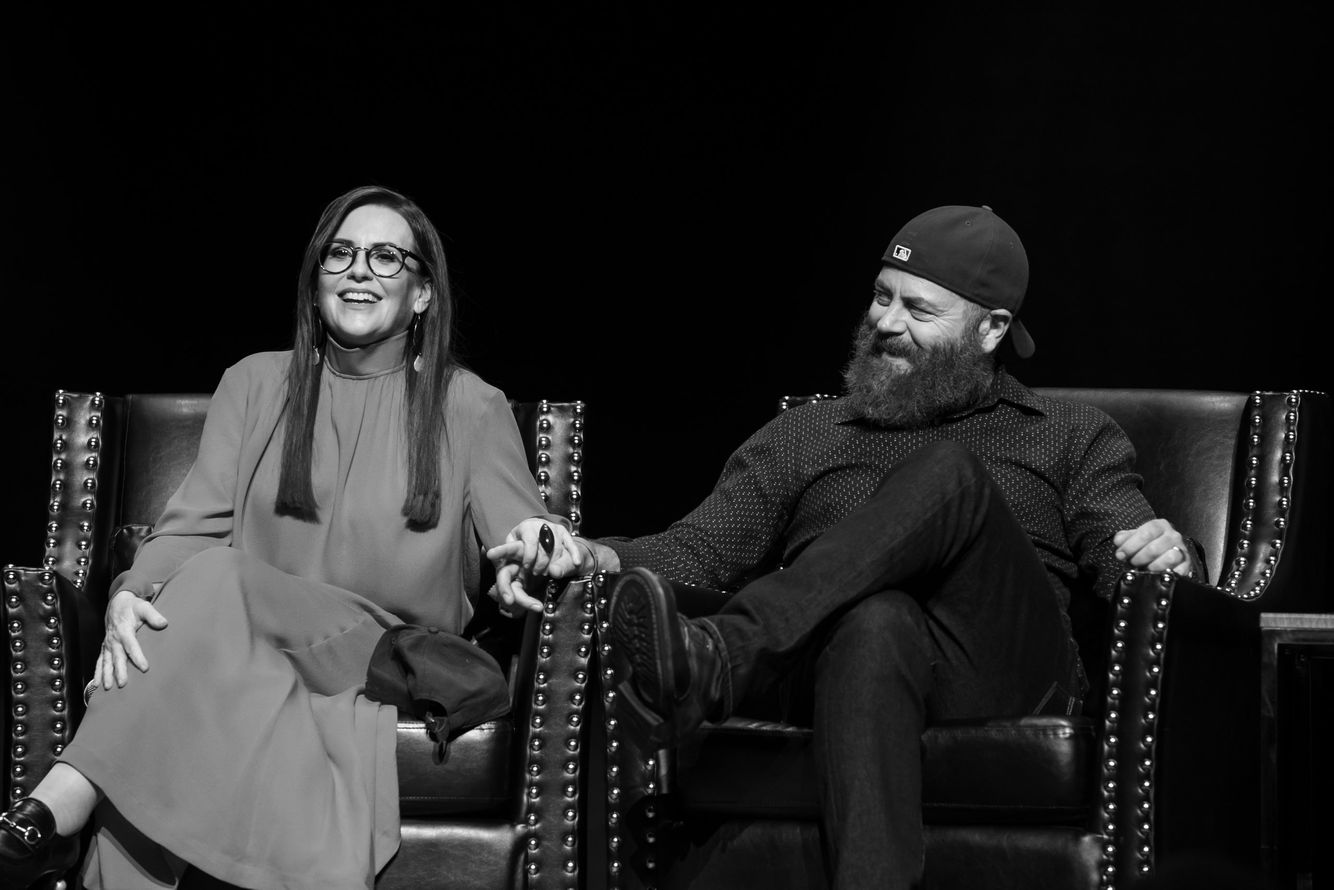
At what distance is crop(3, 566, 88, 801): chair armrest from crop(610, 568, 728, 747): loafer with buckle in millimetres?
913

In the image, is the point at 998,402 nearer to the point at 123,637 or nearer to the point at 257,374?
the point at 257,374

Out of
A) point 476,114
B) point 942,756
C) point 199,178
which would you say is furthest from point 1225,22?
point 199,178

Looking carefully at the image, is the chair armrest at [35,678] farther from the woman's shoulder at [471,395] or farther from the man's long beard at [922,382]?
the man's long beard at [922,382]

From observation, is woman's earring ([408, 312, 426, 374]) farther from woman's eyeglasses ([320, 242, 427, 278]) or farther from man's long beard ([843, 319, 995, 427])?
man's long beard ([843, 319, 995, 427])

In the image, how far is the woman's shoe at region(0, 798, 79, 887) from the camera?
2127 mm

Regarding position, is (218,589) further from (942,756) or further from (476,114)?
(476,114)

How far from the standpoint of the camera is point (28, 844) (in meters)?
2.14

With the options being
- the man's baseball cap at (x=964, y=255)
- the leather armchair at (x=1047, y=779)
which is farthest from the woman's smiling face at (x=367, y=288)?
the man's baseball cap at (x=964, y=255)

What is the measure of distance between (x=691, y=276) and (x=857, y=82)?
568mm

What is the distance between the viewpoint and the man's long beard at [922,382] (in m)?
2.76

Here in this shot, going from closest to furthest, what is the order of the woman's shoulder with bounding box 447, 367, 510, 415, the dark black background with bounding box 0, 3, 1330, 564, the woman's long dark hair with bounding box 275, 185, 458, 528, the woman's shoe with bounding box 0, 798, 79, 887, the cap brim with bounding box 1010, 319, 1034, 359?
the woman's shoe with bounding box 0, 798, 79, 887 < the woman's long dark hair with bounding box 275, 185, 458, 528 < the woman's shoulder with bounding box 447, 367, 510, 415 < the cap brim with bounding box 1010, 319, 1034, 359 < the dark black background with bounding box 0, 3, 1330, 564

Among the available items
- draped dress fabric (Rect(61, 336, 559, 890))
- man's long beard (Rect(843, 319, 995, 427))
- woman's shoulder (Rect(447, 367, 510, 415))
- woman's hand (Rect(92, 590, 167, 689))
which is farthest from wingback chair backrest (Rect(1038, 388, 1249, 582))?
woman's hand (Rect(92, 590, 167, 689))

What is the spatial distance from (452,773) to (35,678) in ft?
2.12

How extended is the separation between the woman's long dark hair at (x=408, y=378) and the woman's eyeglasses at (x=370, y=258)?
19 millimetres
